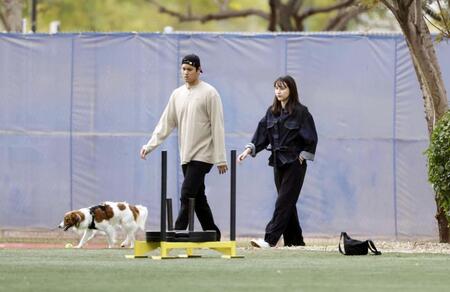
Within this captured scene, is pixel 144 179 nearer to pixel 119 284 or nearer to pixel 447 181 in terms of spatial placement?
pixel 447 181

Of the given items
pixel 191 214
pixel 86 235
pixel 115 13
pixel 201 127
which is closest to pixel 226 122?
pixel 86 235

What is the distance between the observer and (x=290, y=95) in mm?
16422

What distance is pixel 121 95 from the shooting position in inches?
797

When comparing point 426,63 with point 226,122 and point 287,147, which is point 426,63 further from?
point 226,122

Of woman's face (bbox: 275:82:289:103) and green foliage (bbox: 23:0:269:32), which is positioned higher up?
green foliage (bbox: 23:0:269:32)

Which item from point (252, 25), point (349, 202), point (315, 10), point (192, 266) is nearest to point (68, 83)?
point (349, 202)

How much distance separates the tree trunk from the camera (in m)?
17.0

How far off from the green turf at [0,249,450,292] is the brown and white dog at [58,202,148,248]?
3.38 m

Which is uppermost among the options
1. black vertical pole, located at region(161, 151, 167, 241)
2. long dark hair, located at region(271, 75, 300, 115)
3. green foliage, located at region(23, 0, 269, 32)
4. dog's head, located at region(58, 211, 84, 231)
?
green foliage, located at region(23, 0, 269, 32)

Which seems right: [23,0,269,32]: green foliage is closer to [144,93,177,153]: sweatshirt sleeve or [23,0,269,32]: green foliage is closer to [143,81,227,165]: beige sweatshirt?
[144,93,177,153]: sweatshirt sleeve

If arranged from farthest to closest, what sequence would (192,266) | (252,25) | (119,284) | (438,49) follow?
(252,25), (438,49), (192,266), (119,284)

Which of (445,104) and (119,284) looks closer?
(119,284)

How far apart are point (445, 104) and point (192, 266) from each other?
6022 mm

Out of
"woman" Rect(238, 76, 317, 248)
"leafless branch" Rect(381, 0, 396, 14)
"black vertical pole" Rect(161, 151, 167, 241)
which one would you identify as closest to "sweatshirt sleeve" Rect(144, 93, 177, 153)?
"woman" Rect(238, 76, 317, 248)
